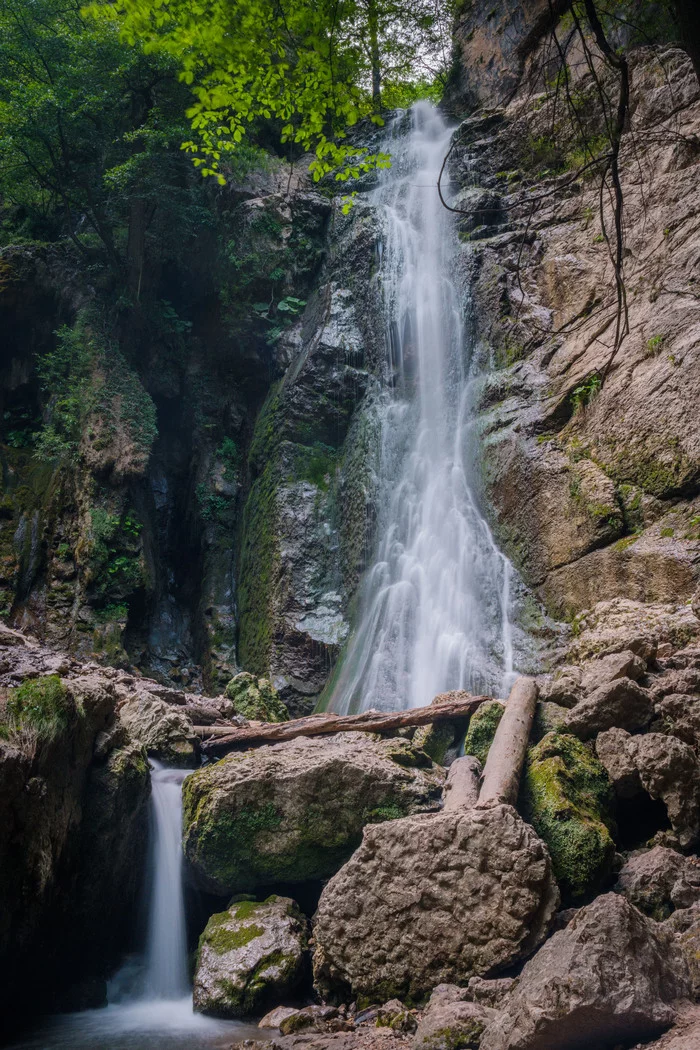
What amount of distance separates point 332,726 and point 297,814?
1.75 meters

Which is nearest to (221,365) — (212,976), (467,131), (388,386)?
(388,386)

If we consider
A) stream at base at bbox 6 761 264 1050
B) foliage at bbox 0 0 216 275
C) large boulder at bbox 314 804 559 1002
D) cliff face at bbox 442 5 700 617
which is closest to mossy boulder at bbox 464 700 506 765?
large boulder at bbox 314 804 559 1002

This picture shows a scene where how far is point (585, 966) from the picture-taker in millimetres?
2941

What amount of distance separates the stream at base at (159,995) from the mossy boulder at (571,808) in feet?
7.16

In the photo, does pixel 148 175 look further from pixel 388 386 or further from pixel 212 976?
pixel 212 976

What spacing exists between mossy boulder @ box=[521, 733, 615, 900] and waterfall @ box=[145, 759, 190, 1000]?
322 cm

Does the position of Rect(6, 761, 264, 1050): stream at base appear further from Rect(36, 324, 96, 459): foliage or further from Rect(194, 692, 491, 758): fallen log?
Rect(36, 324, 96, 459): foliage

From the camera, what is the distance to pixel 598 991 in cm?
285

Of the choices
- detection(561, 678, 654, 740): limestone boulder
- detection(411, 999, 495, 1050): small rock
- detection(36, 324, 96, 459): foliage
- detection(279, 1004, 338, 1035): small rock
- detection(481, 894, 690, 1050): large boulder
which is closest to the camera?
detection(481, 894, 690, 1050): large boulder

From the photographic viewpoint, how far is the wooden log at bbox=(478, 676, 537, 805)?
4.83 m

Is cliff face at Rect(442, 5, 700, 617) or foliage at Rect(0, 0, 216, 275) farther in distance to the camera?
foliage at Rect(0, 0, 216, 275)

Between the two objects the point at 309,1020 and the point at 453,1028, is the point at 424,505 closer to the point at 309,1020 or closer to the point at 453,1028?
the point at 309,1020

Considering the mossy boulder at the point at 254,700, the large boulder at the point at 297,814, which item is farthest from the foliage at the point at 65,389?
the large boulder at the point at 297,814

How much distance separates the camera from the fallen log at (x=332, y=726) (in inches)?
269
